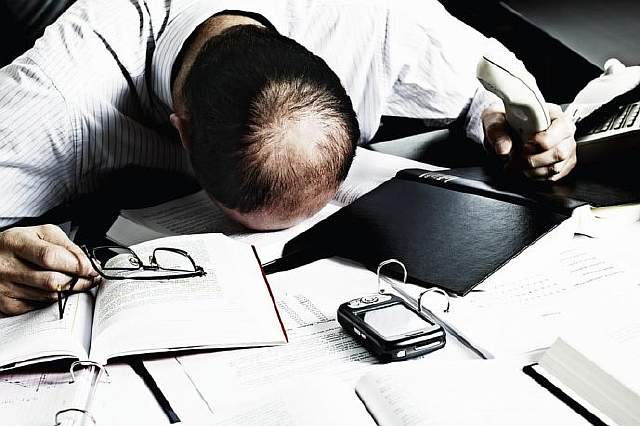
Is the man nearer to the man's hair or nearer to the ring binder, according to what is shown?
the man's hair

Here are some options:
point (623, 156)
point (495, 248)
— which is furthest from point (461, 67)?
point (495, 248)

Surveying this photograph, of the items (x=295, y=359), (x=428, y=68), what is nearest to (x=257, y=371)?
(x=295, y=359)

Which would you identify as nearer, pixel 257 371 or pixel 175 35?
pixel 257 371

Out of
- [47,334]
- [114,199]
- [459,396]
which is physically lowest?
[114,199]

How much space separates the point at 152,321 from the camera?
0.79 metres

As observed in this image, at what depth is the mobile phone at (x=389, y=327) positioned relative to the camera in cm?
77

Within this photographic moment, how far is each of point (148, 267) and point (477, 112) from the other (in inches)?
28.8

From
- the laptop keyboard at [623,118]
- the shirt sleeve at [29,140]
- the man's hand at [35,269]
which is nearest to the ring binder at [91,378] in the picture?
the man's hand at [35,269]

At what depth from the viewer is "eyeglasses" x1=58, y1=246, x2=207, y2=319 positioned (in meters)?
0.86

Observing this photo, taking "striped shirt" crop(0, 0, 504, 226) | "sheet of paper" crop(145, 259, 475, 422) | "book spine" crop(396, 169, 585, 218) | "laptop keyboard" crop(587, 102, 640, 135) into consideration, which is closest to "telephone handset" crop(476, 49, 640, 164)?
"laptop keyboard" crop(587, 102, 640, 135)

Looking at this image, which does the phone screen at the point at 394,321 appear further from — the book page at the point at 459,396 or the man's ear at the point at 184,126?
the man's ear at the point at 184,126

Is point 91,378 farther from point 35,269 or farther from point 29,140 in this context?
point 29,140

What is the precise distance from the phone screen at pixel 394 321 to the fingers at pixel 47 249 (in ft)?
0.98

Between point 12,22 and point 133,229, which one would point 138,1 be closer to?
point 12,22
